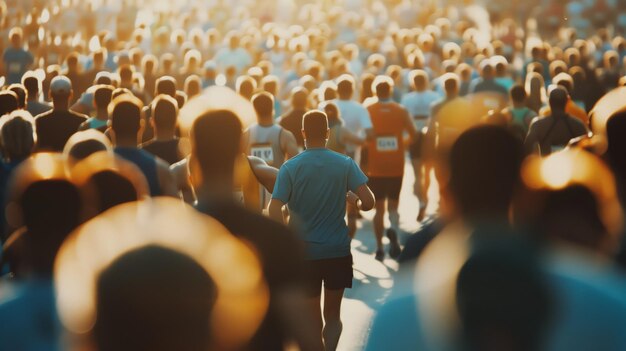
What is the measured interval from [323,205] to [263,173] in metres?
0.49

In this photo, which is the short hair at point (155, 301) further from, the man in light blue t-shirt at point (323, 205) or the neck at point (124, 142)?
the man in light blue t-shirt at point (323, 205)

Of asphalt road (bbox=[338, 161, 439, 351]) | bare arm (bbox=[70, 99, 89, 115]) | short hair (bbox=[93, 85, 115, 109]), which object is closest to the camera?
asphalt road (bbox=[338, 161, 439, 351])

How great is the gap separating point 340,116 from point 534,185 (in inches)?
334

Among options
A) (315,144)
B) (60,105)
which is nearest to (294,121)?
(60,105)

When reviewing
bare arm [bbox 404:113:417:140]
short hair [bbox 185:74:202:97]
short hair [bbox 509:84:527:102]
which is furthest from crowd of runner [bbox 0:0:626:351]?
short hair [bbox 185:74:202:97]

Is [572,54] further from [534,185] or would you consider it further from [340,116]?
[534,185]

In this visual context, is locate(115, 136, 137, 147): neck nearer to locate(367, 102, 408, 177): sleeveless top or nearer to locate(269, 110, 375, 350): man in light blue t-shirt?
locate(269, 110, 375, 350): man in light blue t-shirt

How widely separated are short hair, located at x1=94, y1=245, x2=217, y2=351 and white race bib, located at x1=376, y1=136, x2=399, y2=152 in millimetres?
10434

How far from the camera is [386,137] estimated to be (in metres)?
13.4

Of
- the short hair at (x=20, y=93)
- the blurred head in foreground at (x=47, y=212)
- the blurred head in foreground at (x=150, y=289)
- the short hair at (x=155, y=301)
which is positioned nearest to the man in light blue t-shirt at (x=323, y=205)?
the blurred head in foreground at (x=47, y=212)

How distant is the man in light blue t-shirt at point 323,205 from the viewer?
8.02 m

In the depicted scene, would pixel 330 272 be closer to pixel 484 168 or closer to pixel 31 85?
pixel 484 168

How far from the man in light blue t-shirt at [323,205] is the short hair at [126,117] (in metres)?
1.23

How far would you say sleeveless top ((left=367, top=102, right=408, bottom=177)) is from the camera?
13359 millimetres
